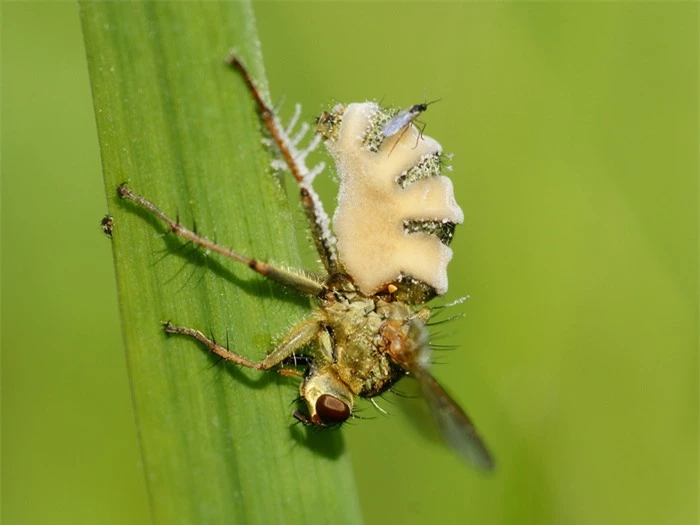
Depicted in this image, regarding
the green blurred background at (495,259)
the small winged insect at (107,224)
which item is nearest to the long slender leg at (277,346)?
the small winged insect at (107,224)

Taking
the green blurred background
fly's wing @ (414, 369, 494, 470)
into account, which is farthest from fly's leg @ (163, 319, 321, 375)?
the green blurred background

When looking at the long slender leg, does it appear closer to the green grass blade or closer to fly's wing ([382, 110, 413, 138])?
the green grass blade

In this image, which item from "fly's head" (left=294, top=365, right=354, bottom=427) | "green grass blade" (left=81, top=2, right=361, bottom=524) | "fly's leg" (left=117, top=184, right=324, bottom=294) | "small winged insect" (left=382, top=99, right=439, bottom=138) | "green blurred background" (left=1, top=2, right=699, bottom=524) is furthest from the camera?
"green blurred background" (left=1, top=2, right=699, bottom=524)

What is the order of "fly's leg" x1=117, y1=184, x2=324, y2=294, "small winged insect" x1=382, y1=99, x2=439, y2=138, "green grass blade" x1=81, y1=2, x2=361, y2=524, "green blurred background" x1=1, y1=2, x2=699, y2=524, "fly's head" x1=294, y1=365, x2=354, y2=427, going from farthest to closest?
"green blurred background" x1=1, y1=2, x2=699, y2=524
"small winged insect" x1=382, y1=99, x2=439, y2=138
"fly's head" x1=294, y1=365, x2=354, y2=427
"fly's leg" x1=117, y1=184, x2=324, y2=294
"green grass blade" x1=81, y1=2, x2=361, y2=524

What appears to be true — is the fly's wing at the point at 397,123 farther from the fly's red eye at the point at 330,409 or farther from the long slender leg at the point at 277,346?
the fly's red eye at the point at 330,409

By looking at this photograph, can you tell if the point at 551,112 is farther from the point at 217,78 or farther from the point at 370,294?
the point at 217,78

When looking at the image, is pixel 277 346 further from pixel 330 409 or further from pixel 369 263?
pixel 369 263
